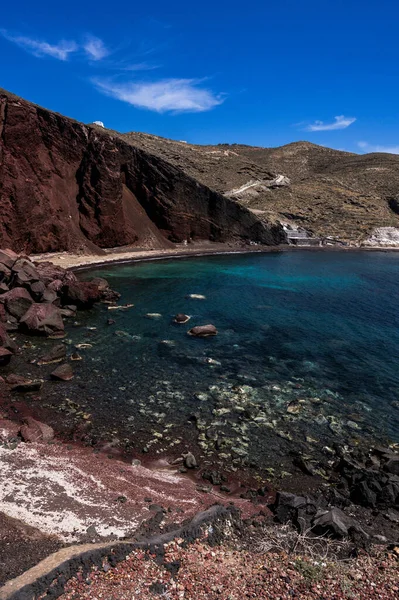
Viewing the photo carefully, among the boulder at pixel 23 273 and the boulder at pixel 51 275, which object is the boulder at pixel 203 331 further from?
the boulder at pixel 23 273

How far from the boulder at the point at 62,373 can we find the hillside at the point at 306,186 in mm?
83385

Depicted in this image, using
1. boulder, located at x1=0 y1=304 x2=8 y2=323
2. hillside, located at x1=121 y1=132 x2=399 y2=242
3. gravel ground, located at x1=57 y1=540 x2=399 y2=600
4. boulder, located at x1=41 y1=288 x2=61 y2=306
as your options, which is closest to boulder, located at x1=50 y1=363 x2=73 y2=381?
boulder, located at x1=0 y1=304 x2=8 y2=323

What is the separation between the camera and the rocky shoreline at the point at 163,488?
12203mm

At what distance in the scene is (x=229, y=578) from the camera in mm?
9773

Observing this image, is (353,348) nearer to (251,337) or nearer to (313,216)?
(251,337)

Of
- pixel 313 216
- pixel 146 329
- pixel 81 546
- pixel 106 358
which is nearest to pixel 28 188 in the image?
pixel 146 329

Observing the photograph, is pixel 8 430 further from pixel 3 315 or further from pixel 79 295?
pixel 79 295

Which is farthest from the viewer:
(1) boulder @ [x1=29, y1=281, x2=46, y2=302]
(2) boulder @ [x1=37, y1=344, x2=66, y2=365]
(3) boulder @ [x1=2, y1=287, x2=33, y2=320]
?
(1) boulder @ [x1=29, y1=281, x2=46, y2=302]

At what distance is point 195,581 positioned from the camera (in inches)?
376

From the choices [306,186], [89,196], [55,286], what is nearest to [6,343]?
[55,286]

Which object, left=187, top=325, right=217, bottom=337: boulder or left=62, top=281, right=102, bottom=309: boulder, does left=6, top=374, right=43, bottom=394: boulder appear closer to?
left=187, top=325, right=217, bottom=337: boulder

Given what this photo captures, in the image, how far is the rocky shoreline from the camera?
12.2m

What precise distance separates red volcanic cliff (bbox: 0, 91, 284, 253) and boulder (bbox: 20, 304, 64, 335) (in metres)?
25.2

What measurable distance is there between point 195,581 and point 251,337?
2319 cm
